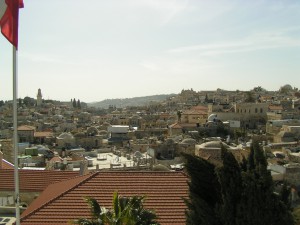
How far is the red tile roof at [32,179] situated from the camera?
13.3 meters

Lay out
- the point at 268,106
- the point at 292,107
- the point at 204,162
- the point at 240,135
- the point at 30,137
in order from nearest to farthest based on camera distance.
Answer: the point at 204,162 → the point at 240,135 → the point at 30,137 → the point at 268,106 → the point at 292,107

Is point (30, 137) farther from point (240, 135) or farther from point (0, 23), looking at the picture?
point (0, 23)

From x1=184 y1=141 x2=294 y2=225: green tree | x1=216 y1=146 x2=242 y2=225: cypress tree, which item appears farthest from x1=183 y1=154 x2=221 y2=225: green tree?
x1=216 y1=146 x2=242 y2=225: cypress tree

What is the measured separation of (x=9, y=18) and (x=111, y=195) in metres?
5.43

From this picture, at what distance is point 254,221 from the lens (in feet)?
24.4

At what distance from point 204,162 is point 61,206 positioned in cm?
373

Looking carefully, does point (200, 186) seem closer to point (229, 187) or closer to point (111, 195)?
point (229, 187)

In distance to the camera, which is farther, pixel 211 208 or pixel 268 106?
pixel 268 106

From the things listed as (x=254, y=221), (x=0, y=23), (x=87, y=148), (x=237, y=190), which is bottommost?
(x=87, y=148)

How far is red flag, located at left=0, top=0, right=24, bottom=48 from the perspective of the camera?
19.2 feet

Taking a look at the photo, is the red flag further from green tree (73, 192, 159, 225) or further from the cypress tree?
the cypress tree

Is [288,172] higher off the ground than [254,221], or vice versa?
[254,221]

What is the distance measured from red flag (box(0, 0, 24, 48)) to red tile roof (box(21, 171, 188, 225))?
4.80 m

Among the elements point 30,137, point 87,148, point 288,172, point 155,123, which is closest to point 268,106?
point 155,123
